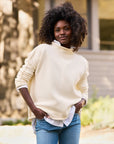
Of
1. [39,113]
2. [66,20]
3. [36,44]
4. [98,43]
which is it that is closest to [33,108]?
[39,113]

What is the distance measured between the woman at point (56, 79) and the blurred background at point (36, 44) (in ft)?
16.6

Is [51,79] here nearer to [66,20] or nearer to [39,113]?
[39,113]

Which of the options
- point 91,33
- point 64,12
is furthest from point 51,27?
point 91,33

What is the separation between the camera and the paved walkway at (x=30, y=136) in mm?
6608

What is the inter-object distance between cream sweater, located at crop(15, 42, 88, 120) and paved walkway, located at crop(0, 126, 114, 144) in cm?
344

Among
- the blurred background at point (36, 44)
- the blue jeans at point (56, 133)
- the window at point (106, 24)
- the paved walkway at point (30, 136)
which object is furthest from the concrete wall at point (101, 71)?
Answer: the blue jeans at point (56, 133)

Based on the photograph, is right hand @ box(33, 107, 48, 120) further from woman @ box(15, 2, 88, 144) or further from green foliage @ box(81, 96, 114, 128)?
green foliage @ box(81, 96, 114, 128)

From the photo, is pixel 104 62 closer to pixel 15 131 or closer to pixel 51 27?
pixel 15 131

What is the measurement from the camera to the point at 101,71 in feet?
39.4

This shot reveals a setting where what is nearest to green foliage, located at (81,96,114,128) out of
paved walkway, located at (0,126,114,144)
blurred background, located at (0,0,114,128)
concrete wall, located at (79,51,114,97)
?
blurred background, located at (0,0,114,128)

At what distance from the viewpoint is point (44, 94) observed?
3.02m

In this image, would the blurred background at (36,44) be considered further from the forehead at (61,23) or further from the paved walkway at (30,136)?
the forehead at (61,23)

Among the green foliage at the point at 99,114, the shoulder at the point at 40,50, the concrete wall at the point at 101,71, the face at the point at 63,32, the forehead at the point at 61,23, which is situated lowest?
the green foliage at the point at 99,114

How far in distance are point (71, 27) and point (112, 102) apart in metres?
6.49
